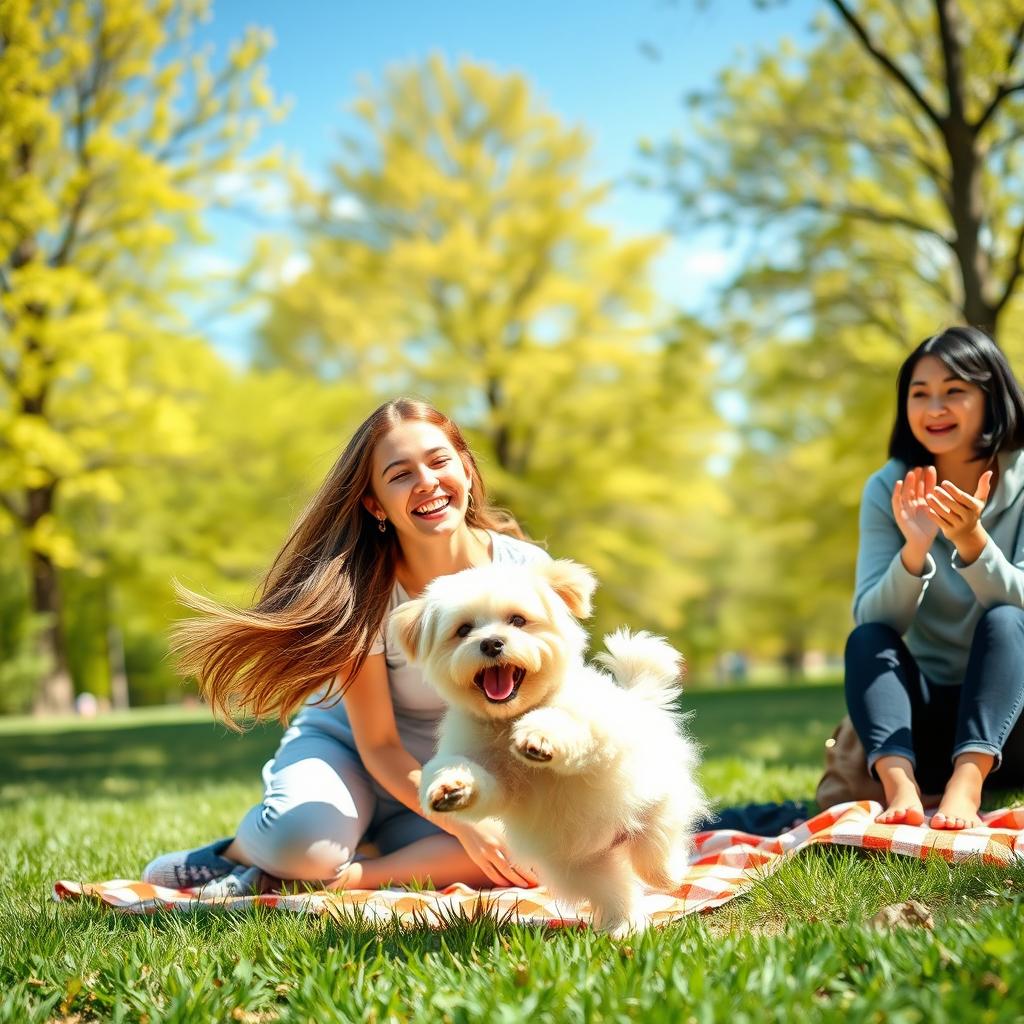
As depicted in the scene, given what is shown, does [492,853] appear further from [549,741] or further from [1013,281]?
[1013,281]

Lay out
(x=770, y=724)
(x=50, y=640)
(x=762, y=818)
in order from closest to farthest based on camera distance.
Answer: (x=762, y=818), (x=770, y=724), (x=50, y=640)

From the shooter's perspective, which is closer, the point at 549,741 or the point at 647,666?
the point at 549,741

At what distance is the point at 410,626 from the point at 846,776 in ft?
6.12

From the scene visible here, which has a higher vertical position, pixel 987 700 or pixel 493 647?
pixel 493 647

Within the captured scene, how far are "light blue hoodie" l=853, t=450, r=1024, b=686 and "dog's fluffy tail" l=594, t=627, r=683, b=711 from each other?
1075 mm

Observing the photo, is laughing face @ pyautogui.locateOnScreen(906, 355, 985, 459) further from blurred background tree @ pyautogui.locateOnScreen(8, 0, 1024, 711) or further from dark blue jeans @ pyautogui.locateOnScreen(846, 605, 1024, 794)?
blurred background tree @ pyautogui.locateOnScreen(8, 0, 1024, 711)

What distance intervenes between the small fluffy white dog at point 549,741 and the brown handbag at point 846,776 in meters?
1.14

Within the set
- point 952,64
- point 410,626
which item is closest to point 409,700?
point 410,626

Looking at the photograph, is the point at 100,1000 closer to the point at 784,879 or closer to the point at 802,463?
the point at 784,879

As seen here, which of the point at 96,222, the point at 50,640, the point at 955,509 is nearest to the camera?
the point at 955,509

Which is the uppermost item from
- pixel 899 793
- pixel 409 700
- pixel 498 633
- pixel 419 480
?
pixel 419 480

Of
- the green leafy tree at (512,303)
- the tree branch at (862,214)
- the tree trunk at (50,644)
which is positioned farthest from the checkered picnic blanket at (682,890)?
the tree trunk at (50,644)

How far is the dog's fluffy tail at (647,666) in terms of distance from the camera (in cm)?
296

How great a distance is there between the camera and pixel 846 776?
3.78m
